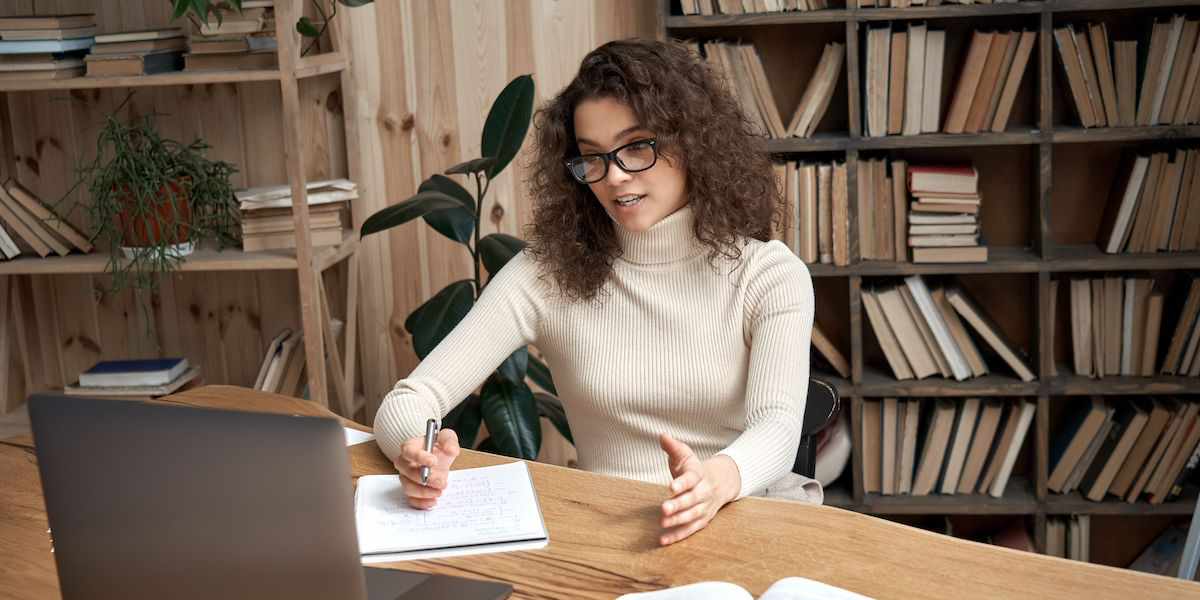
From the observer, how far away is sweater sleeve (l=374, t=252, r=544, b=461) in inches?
60.4

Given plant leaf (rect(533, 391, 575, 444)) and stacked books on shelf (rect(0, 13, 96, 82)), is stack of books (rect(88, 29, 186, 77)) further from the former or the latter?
plant leaf (rect(533, 391, 575, 444))

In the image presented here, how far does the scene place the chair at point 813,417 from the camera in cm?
177

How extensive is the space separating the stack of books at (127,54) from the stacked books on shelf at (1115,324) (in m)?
2.24

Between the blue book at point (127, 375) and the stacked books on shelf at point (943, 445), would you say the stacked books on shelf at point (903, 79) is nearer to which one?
the stacked books on shelf at point (943, 445)

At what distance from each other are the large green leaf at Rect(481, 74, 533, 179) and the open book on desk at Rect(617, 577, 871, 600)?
4.95 ft

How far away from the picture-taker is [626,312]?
1747 mm

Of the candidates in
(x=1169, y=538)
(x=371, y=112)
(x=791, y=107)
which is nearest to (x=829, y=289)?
(x=791, y=107)

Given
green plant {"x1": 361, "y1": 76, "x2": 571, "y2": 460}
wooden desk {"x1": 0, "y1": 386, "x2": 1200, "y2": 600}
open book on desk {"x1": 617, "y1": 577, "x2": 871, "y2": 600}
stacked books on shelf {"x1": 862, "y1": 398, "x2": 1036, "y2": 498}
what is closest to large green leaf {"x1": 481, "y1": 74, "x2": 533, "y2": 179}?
green plant {"x1": 361, "y1": 76, "x2": 571, "y2": 460}

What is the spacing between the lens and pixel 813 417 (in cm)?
178

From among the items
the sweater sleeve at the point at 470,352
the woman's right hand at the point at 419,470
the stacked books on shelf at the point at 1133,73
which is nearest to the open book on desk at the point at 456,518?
the woman's right hand at the point at 419,470

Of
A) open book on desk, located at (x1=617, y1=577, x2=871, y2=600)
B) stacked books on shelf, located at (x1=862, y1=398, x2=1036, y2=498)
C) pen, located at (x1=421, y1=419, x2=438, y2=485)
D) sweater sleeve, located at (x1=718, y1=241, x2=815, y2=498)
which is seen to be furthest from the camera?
stacked books on shelf, located at (x1=862, y1=398, x2=1036, y2=498)

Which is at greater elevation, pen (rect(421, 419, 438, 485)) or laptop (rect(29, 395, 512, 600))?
laptop (rect(29, 395, 512, 600))

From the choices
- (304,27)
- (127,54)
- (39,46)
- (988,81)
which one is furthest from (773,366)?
(39,46)

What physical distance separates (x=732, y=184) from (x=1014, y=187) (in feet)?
4.34
